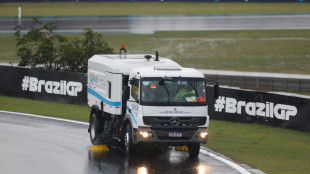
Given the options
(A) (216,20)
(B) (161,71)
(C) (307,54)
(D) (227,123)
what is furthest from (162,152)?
(A) (216,20)

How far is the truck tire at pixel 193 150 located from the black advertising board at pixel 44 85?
1122 centimetres

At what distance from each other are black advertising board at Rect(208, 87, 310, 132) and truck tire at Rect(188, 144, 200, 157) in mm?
5540

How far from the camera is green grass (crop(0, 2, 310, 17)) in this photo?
6700cm

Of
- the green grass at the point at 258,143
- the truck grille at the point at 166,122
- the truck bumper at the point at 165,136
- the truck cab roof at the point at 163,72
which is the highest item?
the truck cab roof at the point at 163,72

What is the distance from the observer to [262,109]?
24.1 meters

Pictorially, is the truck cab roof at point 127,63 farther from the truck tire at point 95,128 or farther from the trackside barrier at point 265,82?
the trackside barrier at point 265,82

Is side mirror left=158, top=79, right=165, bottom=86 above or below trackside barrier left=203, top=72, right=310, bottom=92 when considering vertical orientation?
above

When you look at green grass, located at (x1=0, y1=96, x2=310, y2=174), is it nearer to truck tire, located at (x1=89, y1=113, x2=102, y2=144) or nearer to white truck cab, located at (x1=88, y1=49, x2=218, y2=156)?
white truck cab, located at (x1=88, y1=49, x2=218, y2=156)

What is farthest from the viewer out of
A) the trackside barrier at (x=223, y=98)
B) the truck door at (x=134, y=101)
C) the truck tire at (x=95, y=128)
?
the trackside barrier at (x=223, y=98)

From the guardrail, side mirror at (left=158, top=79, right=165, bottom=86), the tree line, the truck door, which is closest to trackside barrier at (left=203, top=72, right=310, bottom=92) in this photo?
the guardrail

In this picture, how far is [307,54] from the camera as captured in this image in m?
44.5

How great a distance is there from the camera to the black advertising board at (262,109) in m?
22.7

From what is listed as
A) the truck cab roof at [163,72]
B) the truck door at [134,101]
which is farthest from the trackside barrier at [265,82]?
the truck door at [134,101]

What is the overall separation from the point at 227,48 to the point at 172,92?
3063 cm
